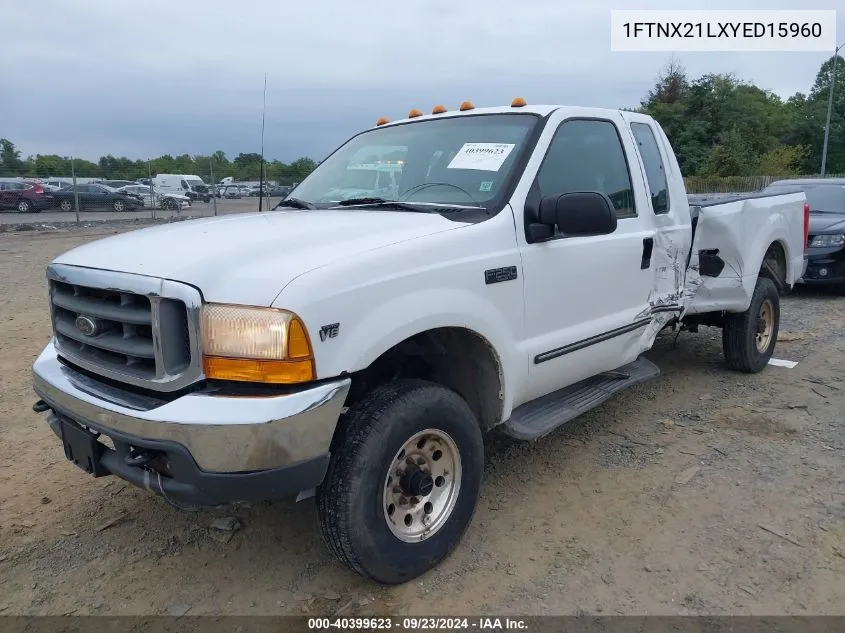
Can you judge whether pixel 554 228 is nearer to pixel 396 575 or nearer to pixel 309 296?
pixel 309 296

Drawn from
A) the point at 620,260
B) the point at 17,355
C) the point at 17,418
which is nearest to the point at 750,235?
the point at 620,260

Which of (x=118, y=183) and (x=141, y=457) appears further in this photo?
(x=118, y=183)

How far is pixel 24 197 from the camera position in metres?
24.7

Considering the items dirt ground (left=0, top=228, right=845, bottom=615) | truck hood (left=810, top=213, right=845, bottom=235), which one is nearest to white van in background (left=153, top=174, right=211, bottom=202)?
truck hood (left=810, top=213, right=845, bottom=235)

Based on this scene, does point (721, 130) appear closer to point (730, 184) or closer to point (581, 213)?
point (730, 184)

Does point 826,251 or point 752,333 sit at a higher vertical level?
point 826,251

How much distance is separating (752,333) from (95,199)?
24589 mm

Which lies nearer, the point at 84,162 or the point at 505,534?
the point at 505,534

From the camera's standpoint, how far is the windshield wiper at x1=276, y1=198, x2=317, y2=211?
3789mm

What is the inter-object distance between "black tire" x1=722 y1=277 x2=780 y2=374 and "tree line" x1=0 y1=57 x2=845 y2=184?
16066mm

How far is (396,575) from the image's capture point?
2.72m

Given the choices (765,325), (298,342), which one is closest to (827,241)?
(765,325)

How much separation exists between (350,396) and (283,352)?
60 centimetres

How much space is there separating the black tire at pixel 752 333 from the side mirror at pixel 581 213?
269cm
